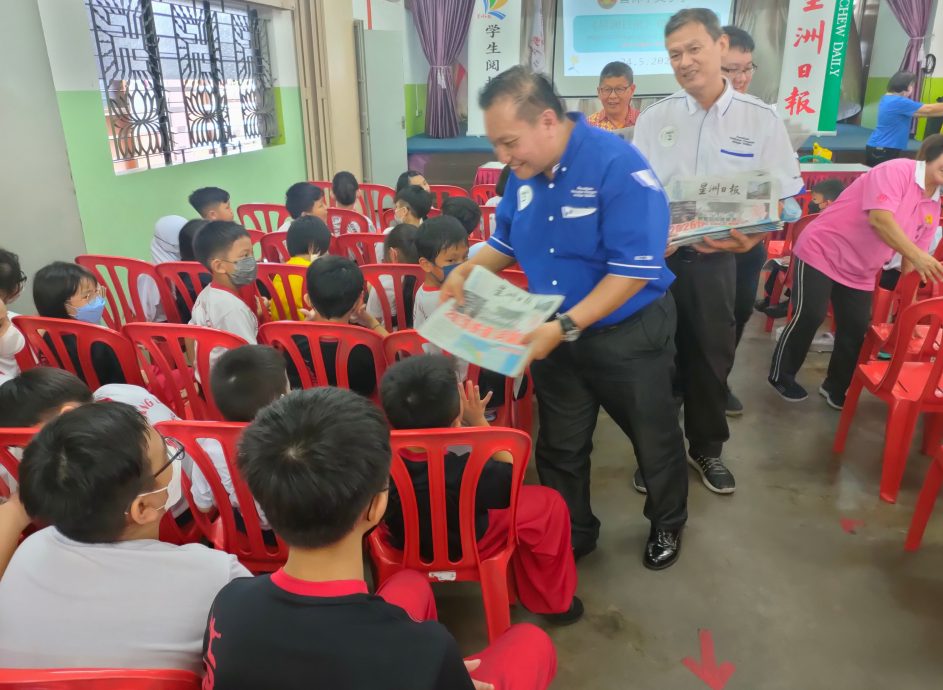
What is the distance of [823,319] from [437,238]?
5.74ft

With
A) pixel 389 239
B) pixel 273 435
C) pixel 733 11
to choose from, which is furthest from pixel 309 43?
pixel 273 435

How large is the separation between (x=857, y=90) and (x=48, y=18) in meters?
9.03

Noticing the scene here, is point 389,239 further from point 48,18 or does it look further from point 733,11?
point 733,11

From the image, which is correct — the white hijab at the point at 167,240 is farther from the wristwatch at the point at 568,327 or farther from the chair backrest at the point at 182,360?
the wristwatch at the point at 568,327

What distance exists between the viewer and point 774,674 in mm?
1596

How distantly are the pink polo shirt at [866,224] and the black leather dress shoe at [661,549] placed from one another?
1426mm

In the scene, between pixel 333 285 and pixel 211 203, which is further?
pixel 211 203

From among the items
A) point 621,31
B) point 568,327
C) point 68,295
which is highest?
point 621,31

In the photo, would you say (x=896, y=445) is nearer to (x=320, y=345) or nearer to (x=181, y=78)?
(x=320, y=345)

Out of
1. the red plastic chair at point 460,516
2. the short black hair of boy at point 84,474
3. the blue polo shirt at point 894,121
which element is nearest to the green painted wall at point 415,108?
the blue polo shirt at point 894,121

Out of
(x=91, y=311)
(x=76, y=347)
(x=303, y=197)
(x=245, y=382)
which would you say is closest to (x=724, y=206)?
(x=245, y=382)

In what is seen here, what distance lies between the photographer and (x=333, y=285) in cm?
203

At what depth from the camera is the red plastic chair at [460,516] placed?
1.25m

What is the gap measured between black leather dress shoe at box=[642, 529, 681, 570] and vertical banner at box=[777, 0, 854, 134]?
665cm
